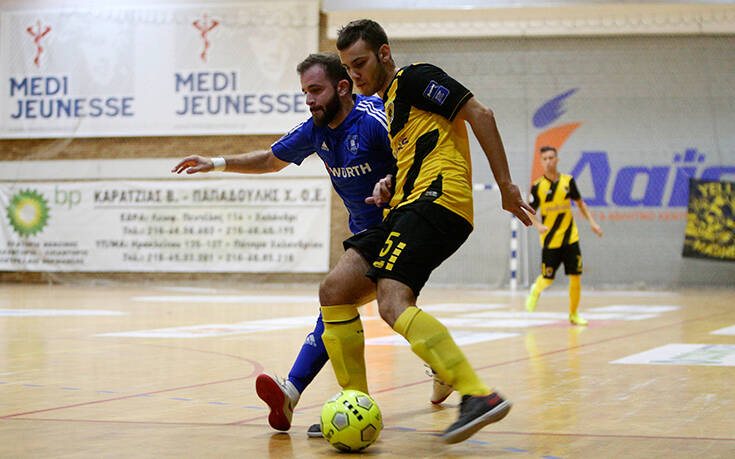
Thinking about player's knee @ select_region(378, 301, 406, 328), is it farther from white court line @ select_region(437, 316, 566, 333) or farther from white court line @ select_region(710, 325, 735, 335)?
white court line @ select_region(437, 316, 566, 333)

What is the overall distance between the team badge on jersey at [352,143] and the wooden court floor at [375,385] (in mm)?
1302

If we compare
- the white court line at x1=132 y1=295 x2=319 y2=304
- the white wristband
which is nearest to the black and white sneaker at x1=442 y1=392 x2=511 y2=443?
the white wristband

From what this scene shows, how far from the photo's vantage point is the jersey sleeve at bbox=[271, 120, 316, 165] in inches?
175

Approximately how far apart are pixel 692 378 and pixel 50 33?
20.4m

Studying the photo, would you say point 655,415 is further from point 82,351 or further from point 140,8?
point 140,8

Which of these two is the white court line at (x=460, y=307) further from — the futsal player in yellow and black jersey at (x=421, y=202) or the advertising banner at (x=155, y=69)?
the futsal player in yellow and black jersey at (x=421, y=202)

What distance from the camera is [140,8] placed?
21875mm

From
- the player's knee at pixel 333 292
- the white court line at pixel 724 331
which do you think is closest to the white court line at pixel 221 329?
the white court line at pixel 724 331

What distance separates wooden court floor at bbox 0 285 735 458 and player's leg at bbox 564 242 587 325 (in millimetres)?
329

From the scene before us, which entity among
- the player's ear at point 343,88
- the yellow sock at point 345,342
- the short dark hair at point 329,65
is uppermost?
the short dark hair at point 329,65

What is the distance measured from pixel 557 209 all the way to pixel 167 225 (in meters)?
12.7

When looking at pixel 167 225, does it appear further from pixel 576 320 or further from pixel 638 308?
pixel 576 320

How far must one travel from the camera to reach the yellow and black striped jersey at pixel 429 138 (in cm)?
358

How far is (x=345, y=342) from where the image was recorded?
3820 millimetres
